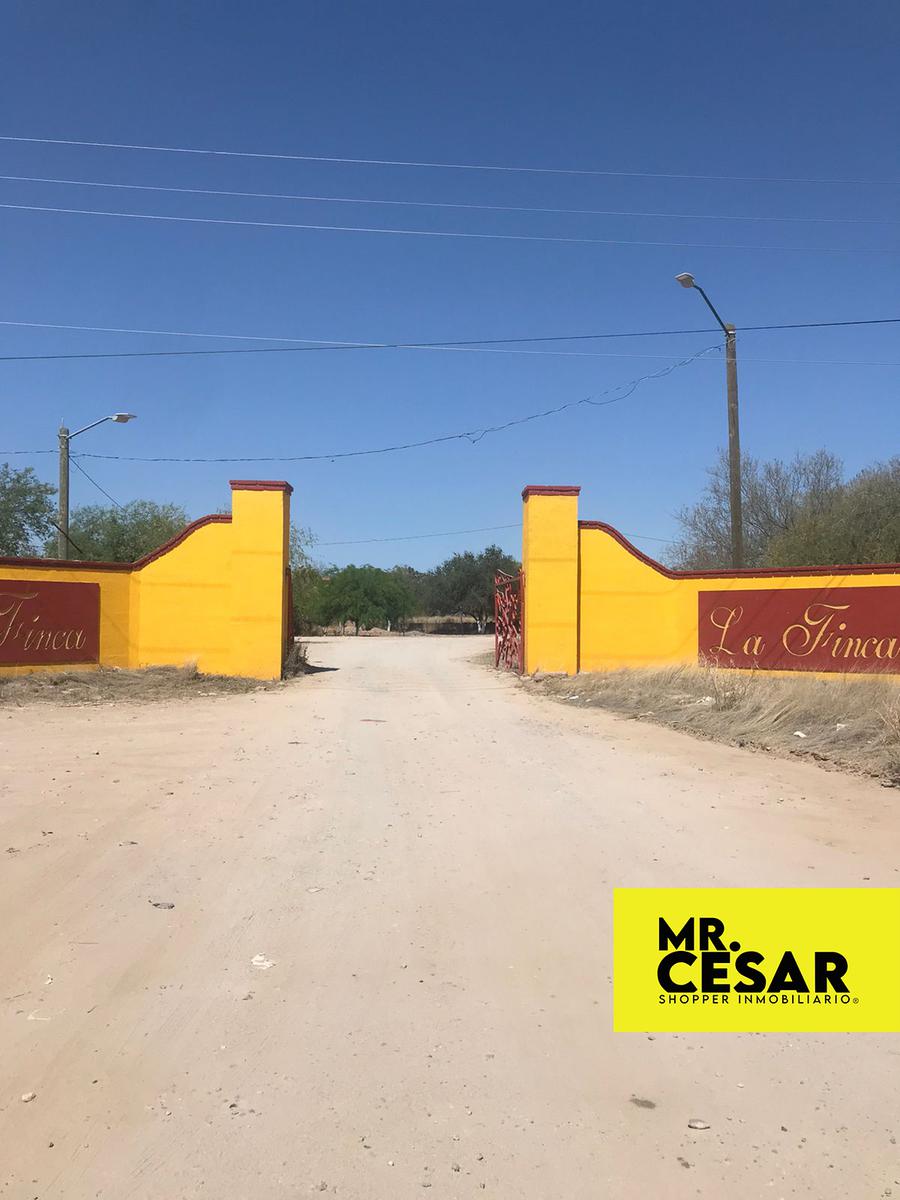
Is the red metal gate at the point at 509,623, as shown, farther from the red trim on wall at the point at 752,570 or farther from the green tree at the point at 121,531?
the green tree at the point at 121,531

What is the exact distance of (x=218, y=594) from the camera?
19312 millimetres

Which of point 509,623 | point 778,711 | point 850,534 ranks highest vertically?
point 850,534

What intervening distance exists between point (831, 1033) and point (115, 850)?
15.3 feet

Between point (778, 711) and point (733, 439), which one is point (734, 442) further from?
point (778, 711)

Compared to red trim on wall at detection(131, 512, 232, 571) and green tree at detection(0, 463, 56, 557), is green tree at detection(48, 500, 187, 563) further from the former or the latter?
red trim on wall at detection(131, 512, 232, 571)

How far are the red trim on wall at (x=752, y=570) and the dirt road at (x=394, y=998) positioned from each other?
875 cm

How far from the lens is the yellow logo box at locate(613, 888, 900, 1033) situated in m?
3.96

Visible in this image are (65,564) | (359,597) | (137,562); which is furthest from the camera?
(359,597)

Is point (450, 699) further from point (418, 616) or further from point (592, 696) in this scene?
point (418, 616)

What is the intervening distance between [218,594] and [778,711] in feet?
39.6

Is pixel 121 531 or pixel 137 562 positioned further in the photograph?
pixel 121 531

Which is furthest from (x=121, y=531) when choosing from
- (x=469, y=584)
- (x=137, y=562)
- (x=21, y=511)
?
(x=469, y=584)

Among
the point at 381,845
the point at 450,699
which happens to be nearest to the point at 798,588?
the point at 450,699

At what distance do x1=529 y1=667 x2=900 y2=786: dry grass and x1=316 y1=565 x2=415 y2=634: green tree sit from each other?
48342 millimetres
